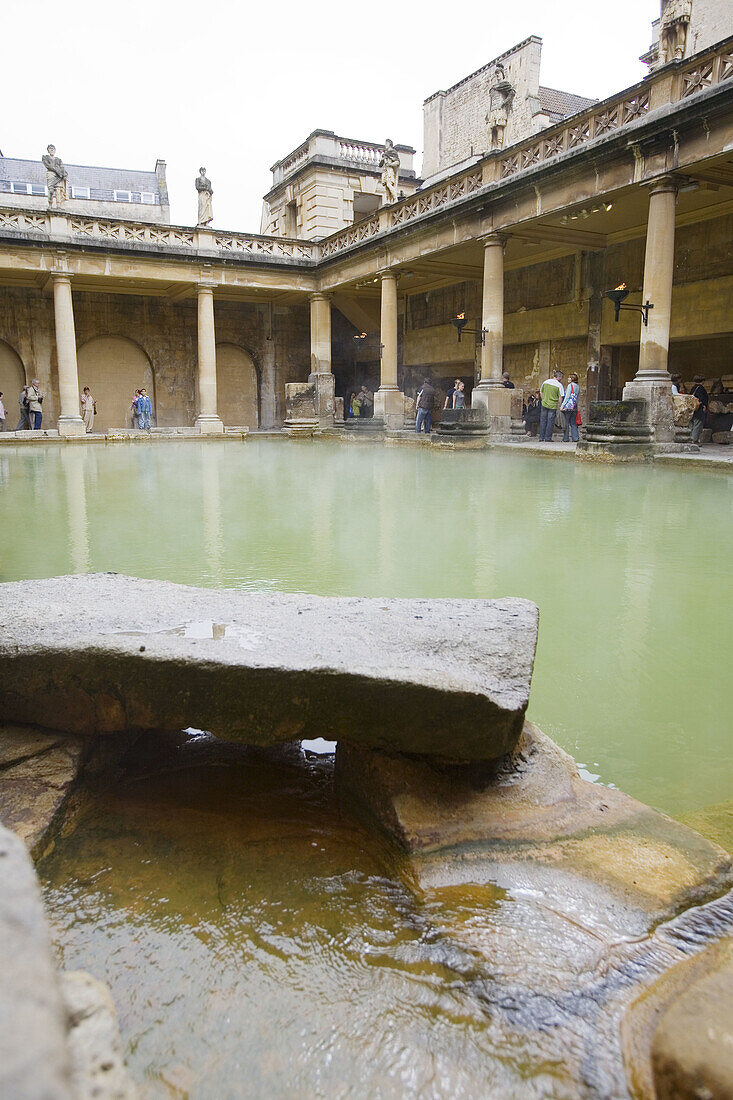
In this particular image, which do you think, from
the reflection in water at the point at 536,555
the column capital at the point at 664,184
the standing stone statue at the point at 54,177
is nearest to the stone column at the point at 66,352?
the standing stone statue at the point at 54,177

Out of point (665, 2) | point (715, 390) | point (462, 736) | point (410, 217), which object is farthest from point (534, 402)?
point (462, 736)

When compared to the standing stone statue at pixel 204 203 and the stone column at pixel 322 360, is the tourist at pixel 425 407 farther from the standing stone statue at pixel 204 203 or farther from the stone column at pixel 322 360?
the standing stone statue at pixel 204 203

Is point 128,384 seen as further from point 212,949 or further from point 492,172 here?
point 212,949

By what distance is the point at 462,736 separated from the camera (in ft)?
5.99

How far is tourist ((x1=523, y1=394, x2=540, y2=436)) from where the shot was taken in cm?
1920

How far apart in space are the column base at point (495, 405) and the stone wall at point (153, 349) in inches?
548

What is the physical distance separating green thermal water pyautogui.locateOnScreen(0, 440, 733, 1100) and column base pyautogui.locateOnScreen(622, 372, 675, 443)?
25.1 feet

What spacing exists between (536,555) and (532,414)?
50.6 feet

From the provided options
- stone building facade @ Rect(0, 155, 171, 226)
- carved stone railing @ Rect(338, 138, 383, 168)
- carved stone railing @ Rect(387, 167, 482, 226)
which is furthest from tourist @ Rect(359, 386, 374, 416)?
stone building facade @ Rect(0, 155, 171, 226)

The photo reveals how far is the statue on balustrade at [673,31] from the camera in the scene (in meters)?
11.3

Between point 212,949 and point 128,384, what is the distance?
2719 cm

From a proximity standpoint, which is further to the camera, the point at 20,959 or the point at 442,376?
the point at 442,376

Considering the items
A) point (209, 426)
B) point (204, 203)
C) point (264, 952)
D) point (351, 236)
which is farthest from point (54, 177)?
point (264, 952)

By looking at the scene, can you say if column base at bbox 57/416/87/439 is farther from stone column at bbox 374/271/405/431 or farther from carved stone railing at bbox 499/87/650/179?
carved stone railing at bbox 499/87/650/179
